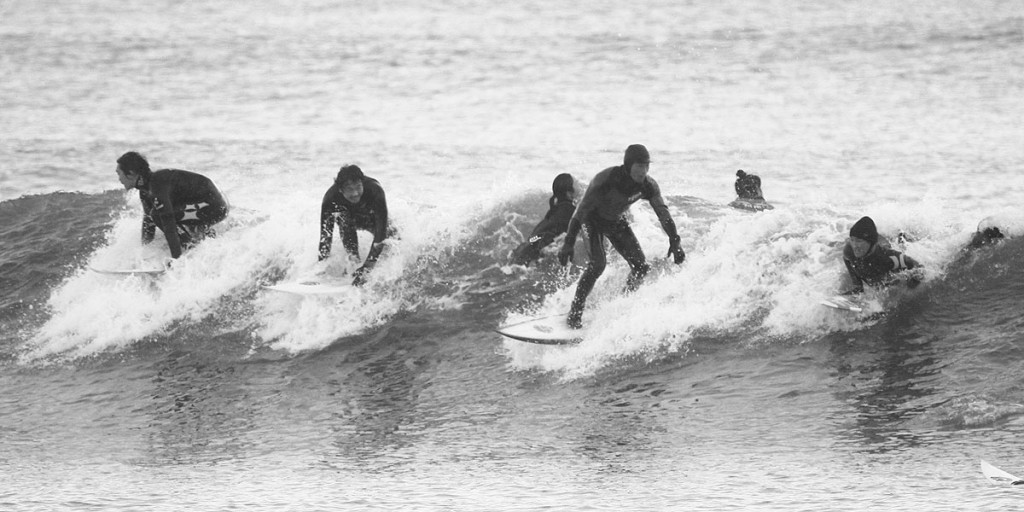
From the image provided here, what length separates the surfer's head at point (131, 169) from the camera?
514 inches

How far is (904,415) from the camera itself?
9.46 meters

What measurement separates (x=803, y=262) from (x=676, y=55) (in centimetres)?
2535

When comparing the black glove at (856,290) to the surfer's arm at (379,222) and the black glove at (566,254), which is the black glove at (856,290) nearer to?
the black glove at (566,254)

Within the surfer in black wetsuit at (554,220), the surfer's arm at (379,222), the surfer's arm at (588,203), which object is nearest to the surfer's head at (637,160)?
the surfer's arm at (588,203)

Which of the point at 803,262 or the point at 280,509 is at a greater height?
the point at 803,262

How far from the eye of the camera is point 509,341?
12.1 meters

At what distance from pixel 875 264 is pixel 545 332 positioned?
2845 millimetres

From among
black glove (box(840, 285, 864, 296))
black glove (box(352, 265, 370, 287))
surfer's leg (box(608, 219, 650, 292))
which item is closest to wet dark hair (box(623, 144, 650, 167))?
surfer's leg (box(608, 219, 650, 292))

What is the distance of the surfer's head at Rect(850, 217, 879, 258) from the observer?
10906mm

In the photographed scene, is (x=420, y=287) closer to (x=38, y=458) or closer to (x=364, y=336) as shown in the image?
(x=364, y=336)

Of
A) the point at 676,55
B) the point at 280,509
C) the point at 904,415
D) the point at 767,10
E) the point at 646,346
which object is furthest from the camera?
the point at 767,10

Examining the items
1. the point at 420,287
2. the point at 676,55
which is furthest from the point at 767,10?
the point at 420,287

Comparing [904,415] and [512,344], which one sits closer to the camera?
[904,415]

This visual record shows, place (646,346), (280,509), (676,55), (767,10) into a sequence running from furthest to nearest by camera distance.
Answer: (767,10)
(676,55)
(646,346)
(280,509)
